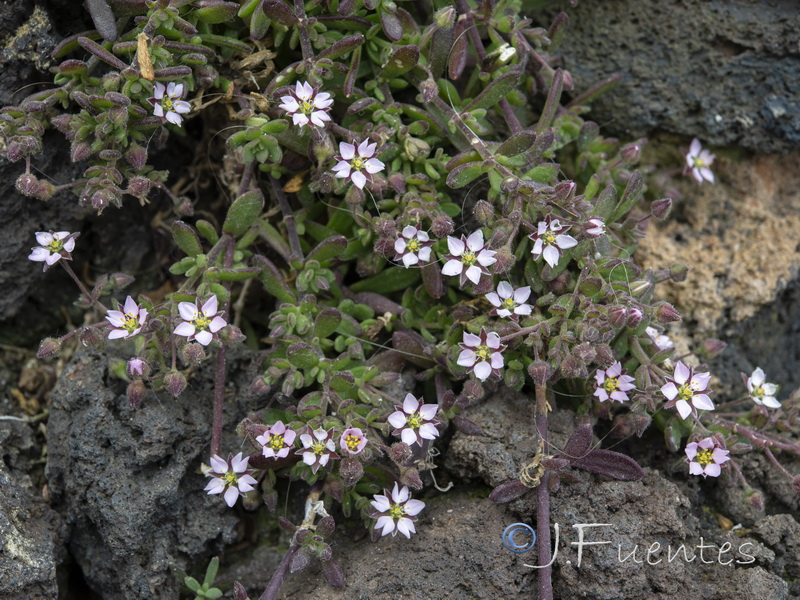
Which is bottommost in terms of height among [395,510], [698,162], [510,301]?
[395,510]

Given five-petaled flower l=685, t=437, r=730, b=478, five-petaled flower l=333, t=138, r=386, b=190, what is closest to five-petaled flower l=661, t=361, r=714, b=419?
five-petaled flower l=685, t=437, r=730, b=478

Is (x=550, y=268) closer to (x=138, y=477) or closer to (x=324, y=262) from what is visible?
(x=324, y=262)

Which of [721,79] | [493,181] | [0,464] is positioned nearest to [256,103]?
[493,181]

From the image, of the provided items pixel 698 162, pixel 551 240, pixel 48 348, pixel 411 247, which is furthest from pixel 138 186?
pixel 698 162

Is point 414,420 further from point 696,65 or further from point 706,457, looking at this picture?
point 696,65

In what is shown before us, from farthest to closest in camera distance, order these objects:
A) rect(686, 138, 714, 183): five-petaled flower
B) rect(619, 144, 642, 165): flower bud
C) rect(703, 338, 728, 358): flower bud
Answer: rect(686, 138, 714, 183): five-petaled flower, rect(619, 144, 642, 165): flower bud, rect(703, 338, 728, 358): flower bud

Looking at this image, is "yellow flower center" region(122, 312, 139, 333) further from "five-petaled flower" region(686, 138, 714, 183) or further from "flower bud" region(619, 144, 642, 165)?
"five-petaled flower" region(686, 138, 714, 183)

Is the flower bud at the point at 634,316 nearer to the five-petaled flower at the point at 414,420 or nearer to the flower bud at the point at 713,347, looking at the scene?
the flower bud at the point at 713,347

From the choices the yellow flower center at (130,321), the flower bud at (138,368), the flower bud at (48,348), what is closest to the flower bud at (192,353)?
the flower bud at (138,368)
